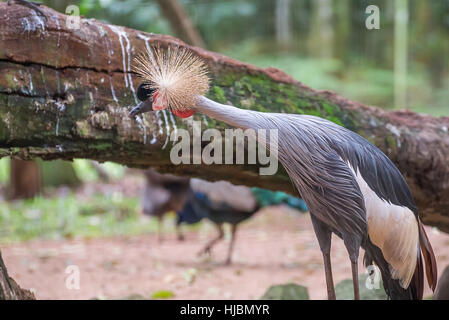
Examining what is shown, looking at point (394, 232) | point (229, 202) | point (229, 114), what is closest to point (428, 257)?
point (394, 232)

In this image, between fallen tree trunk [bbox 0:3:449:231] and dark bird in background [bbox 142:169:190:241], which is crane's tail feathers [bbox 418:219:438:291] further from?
dark bird in background [bbox 142:169:190:241]

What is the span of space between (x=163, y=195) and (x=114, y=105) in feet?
13.4

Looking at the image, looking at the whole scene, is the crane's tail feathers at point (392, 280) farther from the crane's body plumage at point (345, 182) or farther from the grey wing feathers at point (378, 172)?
the grey wing feathers at point (378, 172)

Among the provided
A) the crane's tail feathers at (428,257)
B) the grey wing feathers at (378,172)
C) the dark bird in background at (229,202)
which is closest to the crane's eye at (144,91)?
the grey wing feathers at (378,172)

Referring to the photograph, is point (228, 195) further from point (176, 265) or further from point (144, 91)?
point (144, 91)

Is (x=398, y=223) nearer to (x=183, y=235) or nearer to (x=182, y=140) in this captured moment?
(x=182, y=140)

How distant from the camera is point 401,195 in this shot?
248 centimetres

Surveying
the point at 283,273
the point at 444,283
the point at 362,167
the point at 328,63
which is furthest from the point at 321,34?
the point at 362,167

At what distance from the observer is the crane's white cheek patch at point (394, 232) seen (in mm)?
2389

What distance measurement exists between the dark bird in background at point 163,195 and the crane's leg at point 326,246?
14.4 ft

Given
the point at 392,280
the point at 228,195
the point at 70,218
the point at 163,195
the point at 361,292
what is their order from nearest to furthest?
the point at 392,280, the point at 361,292, the point at 228,195, the point at 163,195, the point at 70,218

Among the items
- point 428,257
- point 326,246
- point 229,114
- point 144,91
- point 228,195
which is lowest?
point 228,195

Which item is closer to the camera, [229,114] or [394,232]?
[229,114]

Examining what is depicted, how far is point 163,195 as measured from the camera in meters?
6.84
